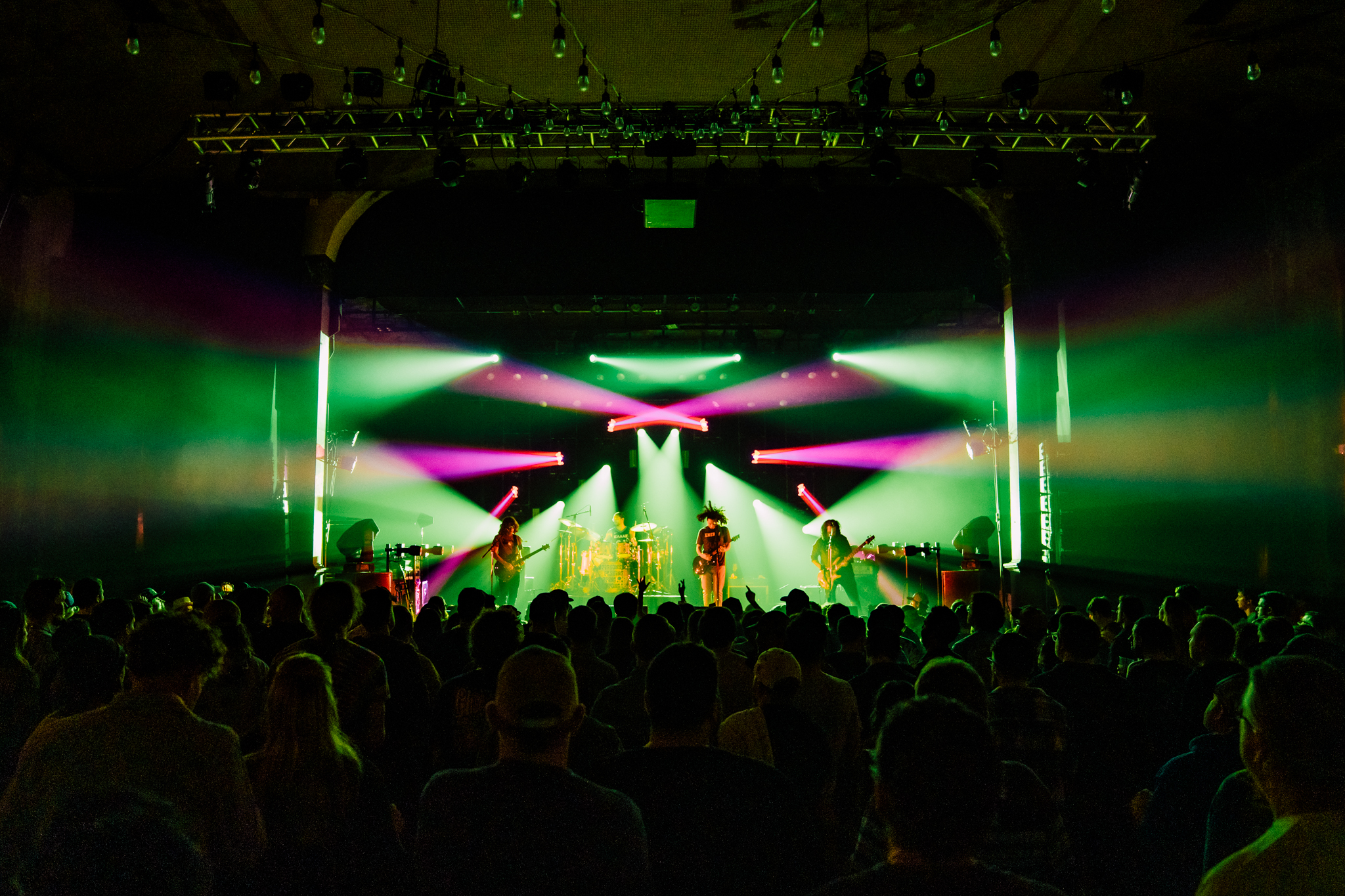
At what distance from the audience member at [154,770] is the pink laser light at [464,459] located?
16.5m

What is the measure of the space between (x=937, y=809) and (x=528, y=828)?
837mm

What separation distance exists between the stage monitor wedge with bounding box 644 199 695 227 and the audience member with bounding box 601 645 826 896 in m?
9.15

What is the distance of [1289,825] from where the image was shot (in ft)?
5.08

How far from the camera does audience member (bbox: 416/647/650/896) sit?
184 cm

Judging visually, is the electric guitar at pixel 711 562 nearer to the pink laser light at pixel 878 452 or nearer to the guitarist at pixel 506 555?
the guitarist at pixel 506 555

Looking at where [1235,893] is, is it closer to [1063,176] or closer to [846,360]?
[1063,176]

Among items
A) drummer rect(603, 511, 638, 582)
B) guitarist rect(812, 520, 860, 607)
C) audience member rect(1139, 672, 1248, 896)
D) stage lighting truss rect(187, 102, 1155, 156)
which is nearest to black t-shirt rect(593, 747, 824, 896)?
audience member rect(1139, 672, 1248, 896)

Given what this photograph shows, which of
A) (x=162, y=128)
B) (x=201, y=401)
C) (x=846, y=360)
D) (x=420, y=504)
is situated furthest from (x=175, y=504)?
(x=846, y=360)

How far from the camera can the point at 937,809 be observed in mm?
1372

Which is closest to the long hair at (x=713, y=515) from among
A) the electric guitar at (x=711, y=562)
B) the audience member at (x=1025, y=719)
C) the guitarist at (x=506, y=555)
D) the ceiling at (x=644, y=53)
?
the electric guitar at (x=711, y=562)

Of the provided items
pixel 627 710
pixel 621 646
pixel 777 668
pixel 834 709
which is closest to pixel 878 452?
pixel 621 646

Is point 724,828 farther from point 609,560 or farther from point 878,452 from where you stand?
point 878,452

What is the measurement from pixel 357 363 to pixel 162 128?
793 centimetres

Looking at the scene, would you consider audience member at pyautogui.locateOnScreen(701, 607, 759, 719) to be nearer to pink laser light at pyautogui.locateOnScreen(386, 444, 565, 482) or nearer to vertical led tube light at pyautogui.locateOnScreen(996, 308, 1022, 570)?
vertical led tube light at pyautogui.locateOnScreen(996, 308, 1022, 570)
